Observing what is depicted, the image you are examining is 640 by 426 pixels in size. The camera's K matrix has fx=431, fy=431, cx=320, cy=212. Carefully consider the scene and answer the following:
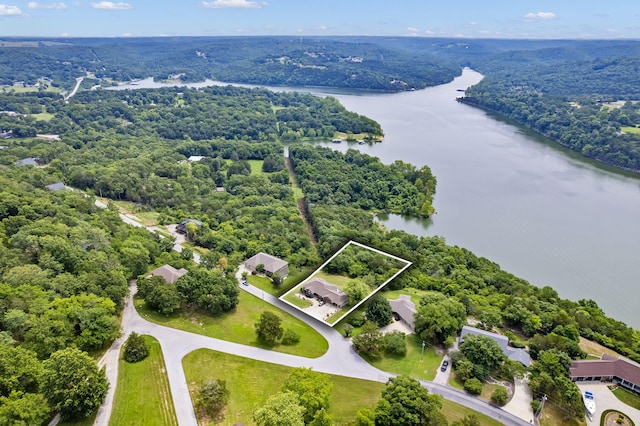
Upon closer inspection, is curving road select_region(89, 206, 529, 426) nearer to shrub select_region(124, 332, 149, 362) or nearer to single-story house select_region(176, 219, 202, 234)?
shrub select_region(124, 332, 149, 362)

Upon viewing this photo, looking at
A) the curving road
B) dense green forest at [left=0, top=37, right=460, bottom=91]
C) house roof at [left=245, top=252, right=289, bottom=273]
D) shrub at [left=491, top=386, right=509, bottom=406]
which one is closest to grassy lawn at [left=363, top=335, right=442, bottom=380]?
the curving road

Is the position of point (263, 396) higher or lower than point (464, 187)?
higher

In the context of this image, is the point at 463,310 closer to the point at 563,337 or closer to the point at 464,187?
the point at 563,337

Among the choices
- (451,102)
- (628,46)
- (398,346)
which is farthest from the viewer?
(628,46)

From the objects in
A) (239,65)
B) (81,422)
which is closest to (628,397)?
(81,422)

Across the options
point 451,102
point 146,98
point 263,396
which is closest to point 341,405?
point 263,396

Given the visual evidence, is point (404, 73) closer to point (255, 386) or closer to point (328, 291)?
point (328, 291)

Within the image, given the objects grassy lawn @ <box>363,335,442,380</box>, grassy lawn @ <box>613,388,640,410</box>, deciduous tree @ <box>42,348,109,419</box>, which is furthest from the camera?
grassy lawn @ <box>363,335,442,380</box>
